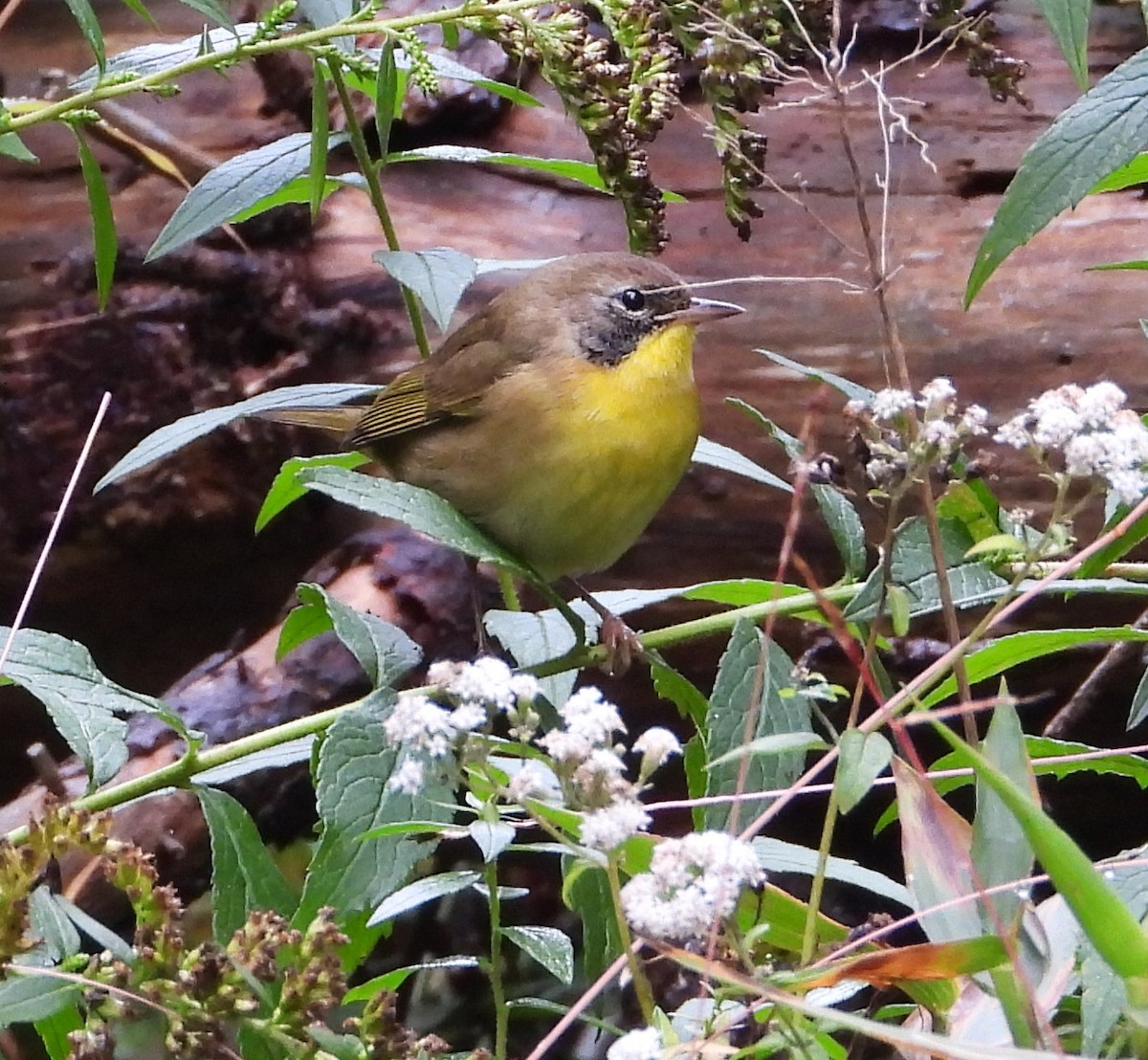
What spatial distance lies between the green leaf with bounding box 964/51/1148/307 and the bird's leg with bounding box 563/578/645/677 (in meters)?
0.57

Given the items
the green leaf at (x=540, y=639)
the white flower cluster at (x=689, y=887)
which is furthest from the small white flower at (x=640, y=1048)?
the green leaf at (x=540, y=639)

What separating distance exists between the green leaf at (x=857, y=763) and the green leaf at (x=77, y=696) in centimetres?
72

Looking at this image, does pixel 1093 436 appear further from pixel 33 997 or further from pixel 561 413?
pixel 561 413

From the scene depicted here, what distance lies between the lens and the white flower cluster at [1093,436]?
81 cm

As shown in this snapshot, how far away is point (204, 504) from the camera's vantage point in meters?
2.86

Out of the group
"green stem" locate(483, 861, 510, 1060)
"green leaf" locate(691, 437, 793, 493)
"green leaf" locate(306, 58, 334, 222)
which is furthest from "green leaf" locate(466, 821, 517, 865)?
"green leaf" locate(306, 58, 334, 222)

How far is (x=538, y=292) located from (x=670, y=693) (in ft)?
3.16

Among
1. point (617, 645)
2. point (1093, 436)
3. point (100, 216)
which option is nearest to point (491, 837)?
point (617, 645)

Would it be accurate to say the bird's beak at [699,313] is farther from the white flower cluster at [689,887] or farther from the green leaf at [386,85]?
the white flower cluster at [689,887]

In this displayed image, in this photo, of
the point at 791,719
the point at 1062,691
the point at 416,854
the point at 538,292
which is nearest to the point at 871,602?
the point at 791,719

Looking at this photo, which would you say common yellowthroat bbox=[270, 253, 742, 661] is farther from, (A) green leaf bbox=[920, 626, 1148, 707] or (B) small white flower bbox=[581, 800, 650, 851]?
(B) small white flower bbox=[581, 800, 650, 851]

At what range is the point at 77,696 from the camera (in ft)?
4.12

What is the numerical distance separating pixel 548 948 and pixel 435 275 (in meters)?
0.75

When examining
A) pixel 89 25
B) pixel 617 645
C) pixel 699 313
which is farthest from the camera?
pixel 699 313
